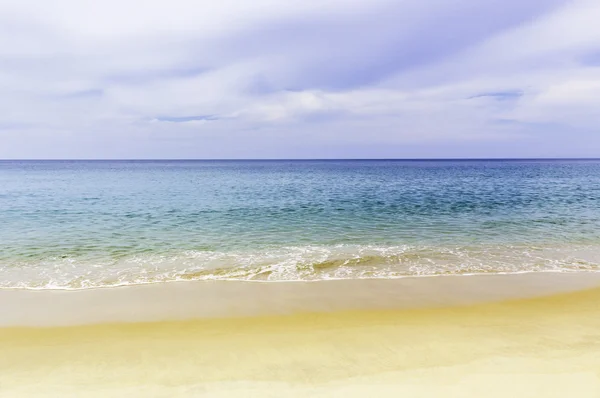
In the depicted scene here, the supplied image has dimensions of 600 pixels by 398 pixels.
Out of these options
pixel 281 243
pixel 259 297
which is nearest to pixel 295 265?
pixel 259 297

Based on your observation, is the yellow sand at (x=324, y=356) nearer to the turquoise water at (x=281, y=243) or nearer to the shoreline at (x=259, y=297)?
the shoreline at (x=259, y=297)

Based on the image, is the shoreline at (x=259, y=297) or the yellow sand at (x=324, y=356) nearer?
the yellow sand at (x=324, y=356)

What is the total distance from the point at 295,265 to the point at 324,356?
200 inches

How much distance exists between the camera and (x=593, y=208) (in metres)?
20.8

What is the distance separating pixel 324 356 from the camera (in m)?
5.05

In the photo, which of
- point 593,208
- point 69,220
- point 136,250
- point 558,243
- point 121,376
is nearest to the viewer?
point 121,376

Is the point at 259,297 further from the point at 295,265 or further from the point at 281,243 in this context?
the point at 281,243

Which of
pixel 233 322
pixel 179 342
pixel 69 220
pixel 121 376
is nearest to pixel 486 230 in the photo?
pixel 233 322

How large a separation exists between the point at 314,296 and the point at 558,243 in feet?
34.2

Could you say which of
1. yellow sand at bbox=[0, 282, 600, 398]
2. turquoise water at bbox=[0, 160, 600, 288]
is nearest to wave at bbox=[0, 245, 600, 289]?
turquoise water at bbox=[0, 160, 600, 288]

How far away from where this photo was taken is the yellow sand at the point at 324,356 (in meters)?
4.28

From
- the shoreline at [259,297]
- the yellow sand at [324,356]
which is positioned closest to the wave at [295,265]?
the shoreline at [259,297]

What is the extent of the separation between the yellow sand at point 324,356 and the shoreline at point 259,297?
40cm

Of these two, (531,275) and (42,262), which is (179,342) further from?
(531,275)
